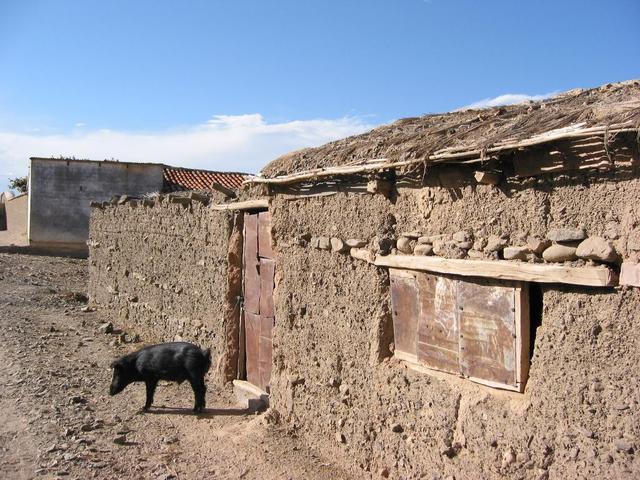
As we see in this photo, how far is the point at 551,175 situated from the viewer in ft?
11.7

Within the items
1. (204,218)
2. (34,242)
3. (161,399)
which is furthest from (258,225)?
(34,242)

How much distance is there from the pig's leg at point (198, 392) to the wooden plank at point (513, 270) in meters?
3.11

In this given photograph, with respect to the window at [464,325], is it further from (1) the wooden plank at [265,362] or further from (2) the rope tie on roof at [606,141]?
(1) the wooden plank at [265,362]

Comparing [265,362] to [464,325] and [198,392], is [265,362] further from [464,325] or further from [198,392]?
[464,325]

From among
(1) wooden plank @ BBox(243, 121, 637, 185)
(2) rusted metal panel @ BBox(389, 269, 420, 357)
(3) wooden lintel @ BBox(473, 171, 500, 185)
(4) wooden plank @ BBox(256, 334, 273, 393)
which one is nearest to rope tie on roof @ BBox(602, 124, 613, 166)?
(1) wooden plank @ BBox(243, 121, 637, 185)

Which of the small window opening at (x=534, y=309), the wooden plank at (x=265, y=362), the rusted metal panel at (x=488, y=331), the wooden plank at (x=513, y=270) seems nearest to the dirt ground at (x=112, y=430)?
the wooden plank at (x=265, y=362)

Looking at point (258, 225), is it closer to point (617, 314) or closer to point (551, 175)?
point (551, 175)

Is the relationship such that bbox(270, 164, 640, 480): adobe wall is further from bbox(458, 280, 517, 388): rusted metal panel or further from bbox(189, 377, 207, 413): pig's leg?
bbox(189, 377, 207, 413): pig's leg

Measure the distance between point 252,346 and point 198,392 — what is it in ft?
2.64

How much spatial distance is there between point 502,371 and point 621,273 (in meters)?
1.00

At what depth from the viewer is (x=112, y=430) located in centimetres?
625

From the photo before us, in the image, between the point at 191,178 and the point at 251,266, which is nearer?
the point at 251,266

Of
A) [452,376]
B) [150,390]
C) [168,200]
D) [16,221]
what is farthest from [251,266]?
[16,221]

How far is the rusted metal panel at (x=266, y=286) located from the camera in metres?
6.81
